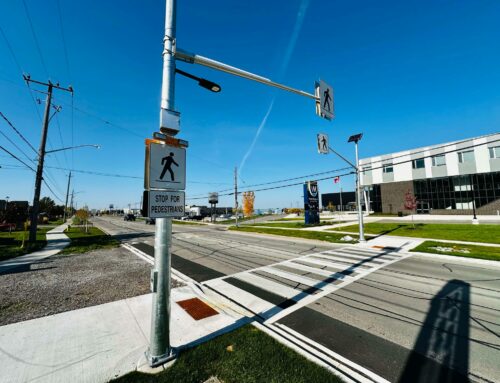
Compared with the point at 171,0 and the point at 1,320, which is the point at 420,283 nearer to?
the point at 171,0

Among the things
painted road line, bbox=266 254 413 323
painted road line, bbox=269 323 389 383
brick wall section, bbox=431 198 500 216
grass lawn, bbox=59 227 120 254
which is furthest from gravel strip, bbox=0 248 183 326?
brick wall section, bbox=431 198 500 216

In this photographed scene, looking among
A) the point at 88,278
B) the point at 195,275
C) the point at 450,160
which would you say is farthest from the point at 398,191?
the point at 88,278

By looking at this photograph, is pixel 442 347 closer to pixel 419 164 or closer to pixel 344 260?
pixel 344 260

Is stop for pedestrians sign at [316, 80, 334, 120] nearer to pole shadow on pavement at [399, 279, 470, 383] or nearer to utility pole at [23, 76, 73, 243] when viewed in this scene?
pole shadow on pavement at [399, 279, 470, 383]

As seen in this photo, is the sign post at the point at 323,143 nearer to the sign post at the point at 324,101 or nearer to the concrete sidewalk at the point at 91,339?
the sign post at the point at 324,101

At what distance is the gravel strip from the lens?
5.53 metres

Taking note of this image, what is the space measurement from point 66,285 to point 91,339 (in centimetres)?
427

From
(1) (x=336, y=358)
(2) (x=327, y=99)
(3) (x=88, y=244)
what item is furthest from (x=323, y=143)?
(3) (x=88, y=244)

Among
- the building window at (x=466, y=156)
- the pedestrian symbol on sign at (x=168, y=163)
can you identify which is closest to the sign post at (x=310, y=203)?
the building window at (x=466, y=156)

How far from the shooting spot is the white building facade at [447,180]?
108 feet

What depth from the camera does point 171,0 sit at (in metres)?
3.79

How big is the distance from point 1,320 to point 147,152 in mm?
5374

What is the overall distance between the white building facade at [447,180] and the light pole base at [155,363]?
3186 centimetres

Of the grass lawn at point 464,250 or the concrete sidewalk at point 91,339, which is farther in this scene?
the grass lawn at point 464,250
